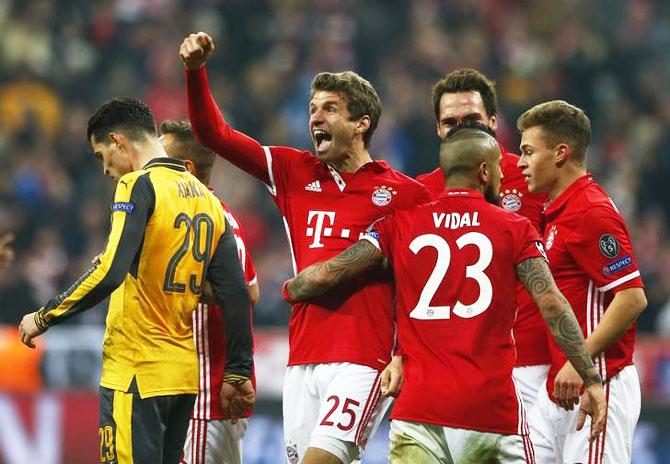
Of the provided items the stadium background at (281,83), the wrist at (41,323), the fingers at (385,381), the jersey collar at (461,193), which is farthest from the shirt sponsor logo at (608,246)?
the stadium background at (281,83)

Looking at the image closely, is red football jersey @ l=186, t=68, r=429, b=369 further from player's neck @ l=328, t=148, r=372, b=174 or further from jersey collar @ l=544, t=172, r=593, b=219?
jersey collar @ l=544, t=172, r=593, b=219

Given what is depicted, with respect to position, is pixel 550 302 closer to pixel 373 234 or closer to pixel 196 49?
pixel 373 234

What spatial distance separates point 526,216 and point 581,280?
24.8 inches

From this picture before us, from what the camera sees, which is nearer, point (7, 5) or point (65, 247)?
point (65, 247)

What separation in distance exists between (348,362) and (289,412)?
1.41 feet

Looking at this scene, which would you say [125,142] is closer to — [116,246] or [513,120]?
[116,246]

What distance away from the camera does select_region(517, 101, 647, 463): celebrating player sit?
618 cm

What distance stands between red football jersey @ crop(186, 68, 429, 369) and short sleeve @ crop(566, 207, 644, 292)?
0.78m

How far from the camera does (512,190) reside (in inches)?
273

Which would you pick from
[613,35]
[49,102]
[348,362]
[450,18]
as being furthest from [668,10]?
[348,362]

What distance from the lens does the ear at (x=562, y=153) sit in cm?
658

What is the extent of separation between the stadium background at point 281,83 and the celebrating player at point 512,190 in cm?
657

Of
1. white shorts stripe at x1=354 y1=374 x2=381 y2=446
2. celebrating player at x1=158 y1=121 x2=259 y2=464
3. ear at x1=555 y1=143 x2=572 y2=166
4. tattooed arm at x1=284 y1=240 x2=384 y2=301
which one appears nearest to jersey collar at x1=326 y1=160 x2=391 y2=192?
tattooed arm at x1=284 y1=240 x2=384 y2=301

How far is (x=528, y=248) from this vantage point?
5590 mm
